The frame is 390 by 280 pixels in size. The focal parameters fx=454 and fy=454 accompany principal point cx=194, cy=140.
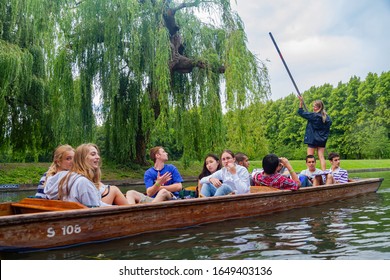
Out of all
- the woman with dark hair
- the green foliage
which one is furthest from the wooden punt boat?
the green foliage

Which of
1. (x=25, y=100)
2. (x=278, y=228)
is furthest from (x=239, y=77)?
(x=278, y=228)

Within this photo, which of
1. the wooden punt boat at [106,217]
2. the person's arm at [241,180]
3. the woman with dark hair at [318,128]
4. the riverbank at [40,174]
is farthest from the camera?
the riverbank at [40,174]

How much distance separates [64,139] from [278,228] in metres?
8.77

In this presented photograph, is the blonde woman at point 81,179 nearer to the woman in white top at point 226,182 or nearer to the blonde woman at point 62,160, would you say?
the blonde woman at point 62,160

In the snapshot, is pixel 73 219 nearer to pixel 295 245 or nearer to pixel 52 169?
pixel 52 169

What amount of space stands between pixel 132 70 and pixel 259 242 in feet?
30.7

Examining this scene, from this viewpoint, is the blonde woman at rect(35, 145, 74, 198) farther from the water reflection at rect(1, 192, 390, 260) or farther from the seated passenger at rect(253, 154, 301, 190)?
the seated passenger at rect(253, 154, 301, 190)

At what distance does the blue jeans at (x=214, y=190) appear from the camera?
17.6 feet

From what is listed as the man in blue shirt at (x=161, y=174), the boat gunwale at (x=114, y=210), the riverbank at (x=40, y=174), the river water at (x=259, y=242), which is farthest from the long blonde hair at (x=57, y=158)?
the riverbank at (x=40, y=174)

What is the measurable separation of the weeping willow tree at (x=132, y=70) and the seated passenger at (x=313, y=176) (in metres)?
4.26

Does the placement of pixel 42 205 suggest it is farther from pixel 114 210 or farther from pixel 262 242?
pixel 262 242

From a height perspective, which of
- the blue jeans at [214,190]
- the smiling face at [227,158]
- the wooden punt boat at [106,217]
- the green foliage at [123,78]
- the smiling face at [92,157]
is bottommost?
the wooden punt boat at [106,217]

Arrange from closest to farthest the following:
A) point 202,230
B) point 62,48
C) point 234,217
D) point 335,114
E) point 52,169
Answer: point 52,169, point 202,230, point 234,217, point 62,48, point 335,114

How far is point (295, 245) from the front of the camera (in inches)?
152
